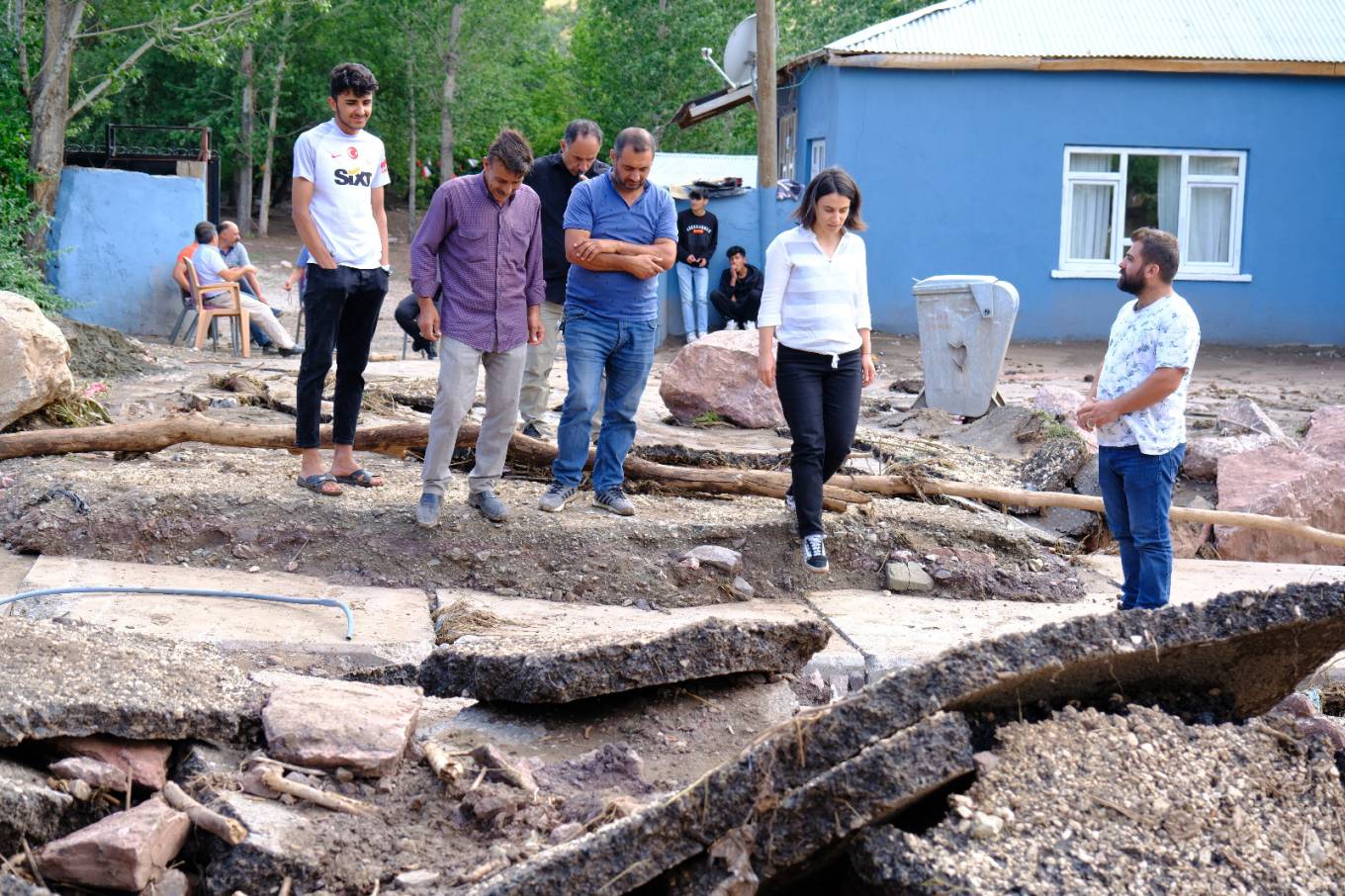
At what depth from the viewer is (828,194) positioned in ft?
19.8

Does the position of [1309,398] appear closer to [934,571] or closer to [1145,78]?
[1145,78]

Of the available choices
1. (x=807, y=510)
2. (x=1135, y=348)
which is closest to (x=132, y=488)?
(x=807, y=510)

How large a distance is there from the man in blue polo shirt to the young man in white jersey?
915 mm

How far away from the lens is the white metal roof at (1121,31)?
18297 mm

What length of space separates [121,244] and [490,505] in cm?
1238

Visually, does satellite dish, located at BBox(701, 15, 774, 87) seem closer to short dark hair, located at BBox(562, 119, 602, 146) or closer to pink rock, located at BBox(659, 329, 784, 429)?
pink rock, located at BBox(659, 329, 784, 429)

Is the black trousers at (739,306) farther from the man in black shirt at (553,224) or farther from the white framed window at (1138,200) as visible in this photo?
the man in black shirt at (553,224)

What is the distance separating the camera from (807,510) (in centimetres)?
628

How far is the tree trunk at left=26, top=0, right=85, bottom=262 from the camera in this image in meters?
16.5

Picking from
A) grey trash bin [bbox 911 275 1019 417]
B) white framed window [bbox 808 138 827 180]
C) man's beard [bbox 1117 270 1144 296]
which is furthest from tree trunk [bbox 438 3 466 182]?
man's beard [bbox 1117 270 1144 296]

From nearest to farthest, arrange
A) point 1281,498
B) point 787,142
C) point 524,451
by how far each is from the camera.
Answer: point 524,451
point 1281,498
point 787,142

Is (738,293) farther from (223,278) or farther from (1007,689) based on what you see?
(1007,689)

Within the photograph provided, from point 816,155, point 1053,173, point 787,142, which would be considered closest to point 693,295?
point 816,155

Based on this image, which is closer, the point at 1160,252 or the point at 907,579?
the point at 1160,252
